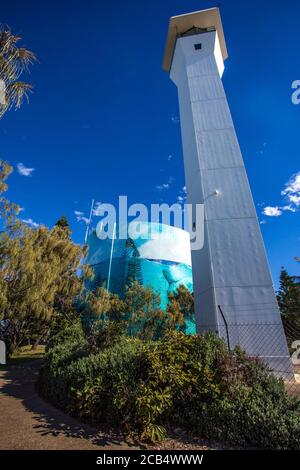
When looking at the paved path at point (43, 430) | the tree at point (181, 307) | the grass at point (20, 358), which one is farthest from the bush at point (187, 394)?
the tree at point (181, 307)

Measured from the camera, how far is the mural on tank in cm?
2673

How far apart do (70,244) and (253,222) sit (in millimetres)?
11516

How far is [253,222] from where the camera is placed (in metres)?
10.7

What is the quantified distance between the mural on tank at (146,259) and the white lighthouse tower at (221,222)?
15.3m

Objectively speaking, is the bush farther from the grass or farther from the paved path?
the grass

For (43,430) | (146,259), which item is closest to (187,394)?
(43,430)

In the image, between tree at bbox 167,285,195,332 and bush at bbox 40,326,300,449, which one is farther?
tree at bbox 167,285,195,332

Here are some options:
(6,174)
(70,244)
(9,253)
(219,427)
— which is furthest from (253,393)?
(70,244)

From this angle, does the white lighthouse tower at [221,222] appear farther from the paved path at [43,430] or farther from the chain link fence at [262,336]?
the paved path at [43,430]

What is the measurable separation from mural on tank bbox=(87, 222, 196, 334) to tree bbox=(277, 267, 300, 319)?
31.9 ft

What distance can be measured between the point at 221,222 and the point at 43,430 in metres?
9.37

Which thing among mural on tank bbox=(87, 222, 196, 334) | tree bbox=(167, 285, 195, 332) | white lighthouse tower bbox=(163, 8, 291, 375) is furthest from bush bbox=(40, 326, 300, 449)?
mural on tank bbox=(87, 222, 196, 334)
